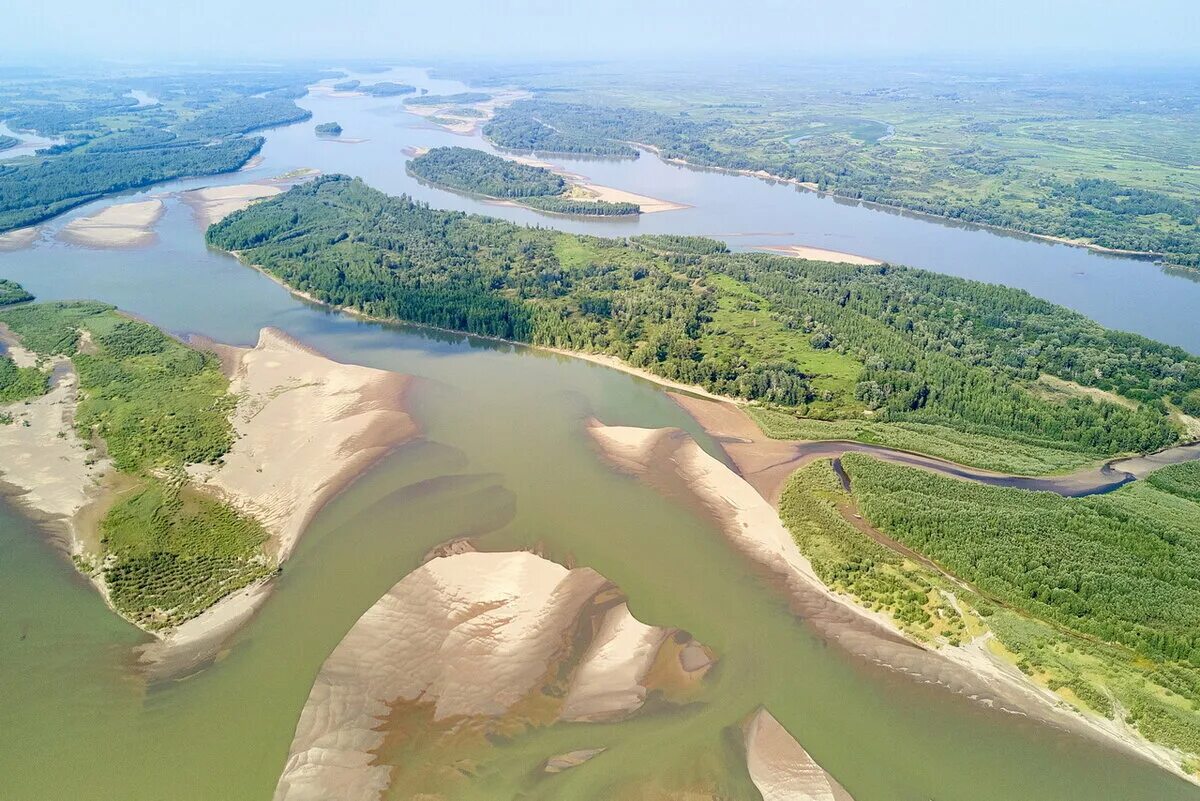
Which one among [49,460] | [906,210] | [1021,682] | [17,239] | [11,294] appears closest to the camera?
[1021,682]

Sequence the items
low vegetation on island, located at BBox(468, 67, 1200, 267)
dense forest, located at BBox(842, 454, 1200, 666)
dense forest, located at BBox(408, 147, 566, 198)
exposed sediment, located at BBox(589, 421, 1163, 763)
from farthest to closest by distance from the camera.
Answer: dense forest, located at BBox(408, 147, 566, 198), low vegetation on island, located at BBox(468, 67, 1200, 267), dense forest, located at BBox(842, 454, 1200, 666), exposed sediment, located at BBox(589, 421, 1163, 763)

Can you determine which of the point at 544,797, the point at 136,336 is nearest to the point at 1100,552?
the point at 544,797

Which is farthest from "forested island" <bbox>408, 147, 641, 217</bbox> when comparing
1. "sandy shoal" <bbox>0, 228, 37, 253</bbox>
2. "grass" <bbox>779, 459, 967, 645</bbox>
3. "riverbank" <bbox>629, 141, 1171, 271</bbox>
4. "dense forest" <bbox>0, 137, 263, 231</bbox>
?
"grass" <bbox>779, 459, 967, 645</bbox>

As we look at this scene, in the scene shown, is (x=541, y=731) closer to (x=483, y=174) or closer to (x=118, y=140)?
(x=483, y=174)

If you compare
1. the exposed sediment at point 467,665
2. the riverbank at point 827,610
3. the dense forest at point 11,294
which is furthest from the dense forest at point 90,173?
the riverbank at point 827,610

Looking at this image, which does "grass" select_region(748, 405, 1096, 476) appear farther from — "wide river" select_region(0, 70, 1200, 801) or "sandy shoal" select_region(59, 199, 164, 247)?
"sandy shoal" select_region(59, 199, 164, 247)

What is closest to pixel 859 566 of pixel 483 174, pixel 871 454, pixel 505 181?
pixel 871 454
